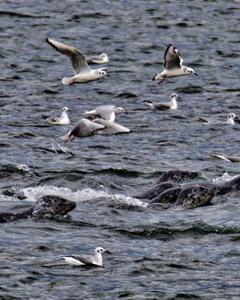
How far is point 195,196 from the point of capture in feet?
71.6

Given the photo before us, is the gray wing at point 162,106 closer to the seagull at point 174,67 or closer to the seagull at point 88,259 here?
the seagull at point 174,67

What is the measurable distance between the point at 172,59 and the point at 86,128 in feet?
14.0

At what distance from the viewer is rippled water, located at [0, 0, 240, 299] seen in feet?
57.6

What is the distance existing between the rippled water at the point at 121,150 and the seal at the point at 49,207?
0.22 m

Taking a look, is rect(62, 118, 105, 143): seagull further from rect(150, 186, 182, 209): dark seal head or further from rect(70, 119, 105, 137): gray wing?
rect(150, 186, 182, 209): dark seal head

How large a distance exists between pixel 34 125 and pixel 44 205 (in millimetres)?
8674

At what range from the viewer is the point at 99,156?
26406 millimetres

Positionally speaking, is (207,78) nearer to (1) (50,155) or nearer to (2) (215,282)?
(1) (50,155)

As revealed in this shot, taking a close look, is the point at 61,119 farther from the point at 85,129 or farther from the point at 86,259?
the point at 86,259

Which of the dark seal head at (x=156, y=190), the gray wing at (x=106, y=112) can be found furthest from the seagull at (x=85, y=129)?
the dark seal head at (x=156, y=190)

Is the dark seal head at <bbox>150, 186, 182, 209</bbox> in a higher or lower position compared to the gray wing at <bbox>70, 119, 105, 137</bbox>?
higher

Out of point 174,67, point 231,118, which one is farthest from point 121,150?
point 174,67

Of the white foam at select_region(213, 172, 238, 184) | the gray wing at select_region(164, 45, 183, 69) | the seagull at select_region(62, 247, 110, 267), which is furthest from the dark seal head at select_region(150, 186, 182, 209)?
the gray wing at select_region(164, 45, 183, 69)

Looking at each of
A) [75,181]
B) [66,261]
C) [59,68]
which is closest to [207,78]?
[59,68]
